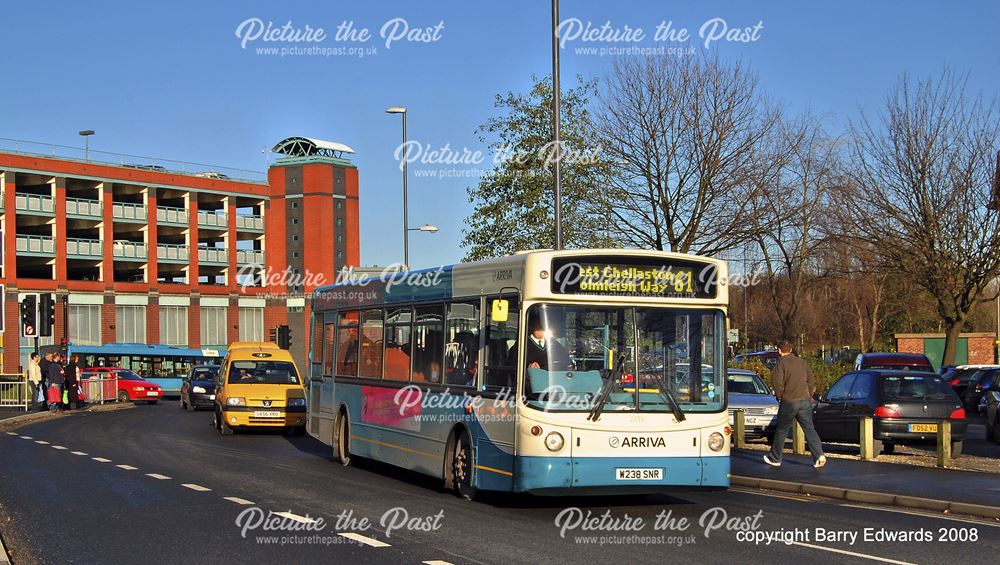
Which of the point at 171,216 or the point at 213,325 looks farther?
the point at 213,325

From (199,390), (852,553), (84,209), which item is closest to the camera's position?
(852,553)

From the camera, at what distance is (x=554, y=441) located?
1245cm

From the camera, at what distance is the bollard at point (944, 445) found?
1748 cm

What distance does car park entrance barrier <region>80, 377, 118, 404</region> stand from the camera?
1923 inches

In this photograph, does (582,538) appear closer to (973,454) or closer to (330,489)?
(330,489)

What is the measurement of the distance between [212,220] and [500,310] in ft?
268

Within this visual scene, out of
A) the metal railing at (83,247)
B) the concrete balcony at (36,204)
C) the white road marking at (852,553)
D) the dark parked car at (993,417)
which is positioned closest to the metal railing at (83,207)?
the concrete balcony at (36,204)

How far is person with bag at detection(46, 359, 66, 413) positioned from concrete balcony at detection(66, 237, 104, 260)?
148ft

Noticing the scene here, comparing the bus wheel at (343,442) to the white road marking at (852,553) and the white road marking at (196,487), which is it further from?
the white road marking at (852,553)

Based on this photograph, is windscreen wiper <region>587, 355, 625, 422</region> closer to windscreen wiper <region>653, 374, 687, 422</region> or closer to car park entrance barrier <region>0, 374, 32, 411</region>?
windscreen wiper <region>653, 374, 687, 422</region>

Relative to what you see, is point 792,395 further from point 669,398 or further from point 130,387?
point 130,387

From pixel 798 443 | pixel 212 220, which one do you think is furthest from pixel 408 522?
pixel 212 220

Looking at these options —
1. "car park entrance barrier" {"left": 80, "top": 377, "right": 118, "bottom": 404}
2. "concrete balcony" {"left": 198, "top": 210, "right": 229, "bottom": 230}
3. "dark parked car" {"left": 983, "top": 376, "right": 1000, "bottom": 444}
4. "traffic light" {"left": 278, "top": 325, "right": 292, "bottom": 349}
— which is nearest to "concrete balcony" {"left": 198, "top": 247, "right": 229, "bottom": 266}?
"concrete balcony" {"left": 198, "top": 210, "right": 229, "bottom": 230}

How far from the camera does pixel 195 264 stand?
9062cm
